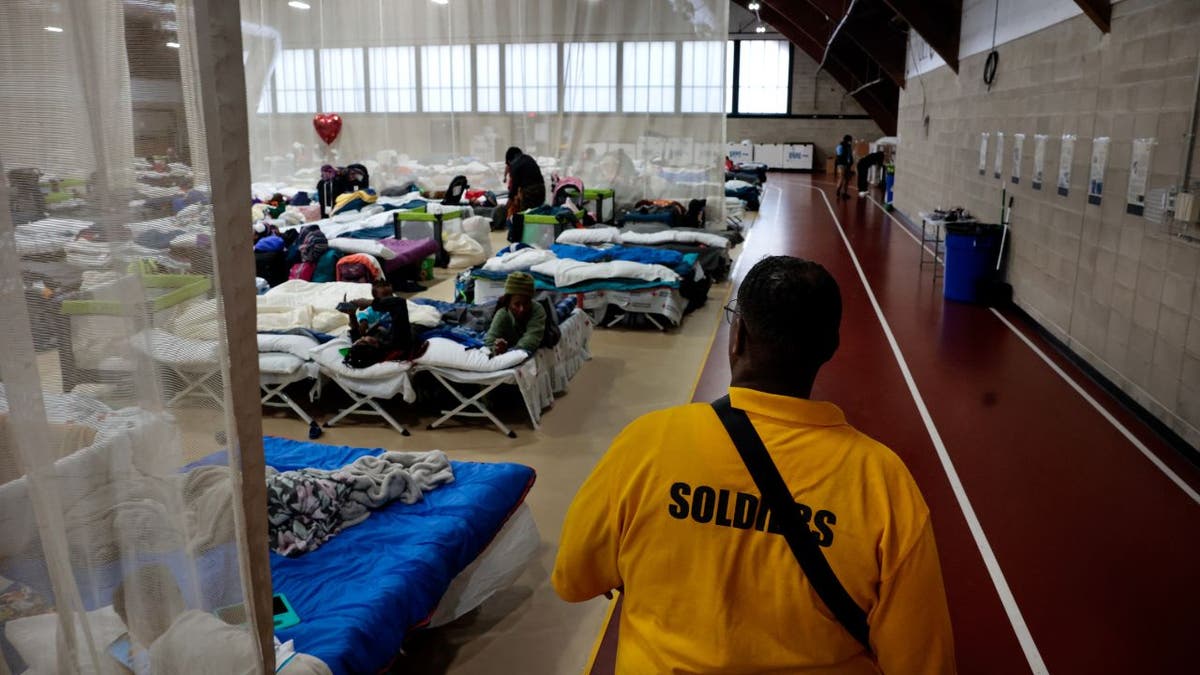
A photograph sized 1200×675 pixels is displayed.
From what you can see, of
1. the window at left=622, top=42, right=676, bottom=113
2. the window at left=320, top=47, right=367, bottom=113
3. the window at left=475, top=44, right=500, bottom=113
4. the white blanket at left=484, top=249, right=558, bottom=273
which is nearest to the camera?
the white blanket at left=484, top=249, right=558, bottom=273

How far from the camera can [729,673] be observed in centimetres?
147

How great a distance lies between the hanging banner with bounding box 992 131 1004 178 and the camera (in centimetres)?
950

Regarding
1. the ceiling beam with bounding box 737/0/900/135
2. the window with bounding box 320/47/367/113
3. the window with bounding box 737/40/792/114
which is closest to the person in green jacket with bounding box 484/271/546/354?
the window with bounding box 320/47/367/113

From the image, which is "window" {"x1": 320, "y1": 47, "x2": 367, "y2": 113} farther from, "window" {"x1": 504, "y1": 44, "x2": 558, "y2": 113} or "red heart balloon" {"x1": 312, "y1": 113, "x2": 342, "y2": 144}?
Result: "window" {"x1": 504, "y1": 44, "x2": 558, "y2": 113}

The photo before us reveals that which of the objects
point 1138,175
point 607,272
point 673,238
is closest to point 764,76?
point 673,238

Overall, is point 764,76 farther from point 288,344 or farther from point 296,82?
point 288,344

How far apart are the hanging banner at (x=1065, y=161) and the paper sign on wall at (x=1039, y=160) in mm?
507

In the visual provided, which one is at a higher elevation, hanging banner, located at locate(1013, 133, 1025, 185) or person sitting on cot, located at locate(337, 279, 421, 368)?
hanging banner, located at locate(1013, 133, 1025, 185)

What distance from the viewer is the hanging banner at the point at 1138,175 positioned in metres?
5.68

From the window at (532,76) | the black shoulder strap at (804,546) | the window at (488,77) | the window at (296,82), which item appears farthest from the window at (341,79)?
the black shoulder strap at (804,546)

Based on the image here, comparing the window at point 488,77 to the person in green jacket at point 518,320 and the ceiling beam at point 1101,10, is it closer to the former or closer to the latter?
the person in green jacket at point 518,320

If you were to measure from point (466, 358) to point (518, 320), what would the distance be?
1.63 ft

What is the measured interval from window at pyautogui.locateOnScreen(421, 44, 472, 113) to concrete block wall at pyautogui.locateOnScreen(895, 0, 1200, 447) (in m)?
8.68

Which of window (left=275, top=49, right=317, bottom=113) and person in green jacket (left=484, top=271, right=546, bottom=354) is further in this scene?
window (left=275, top=49, right=317, bottom=113)
